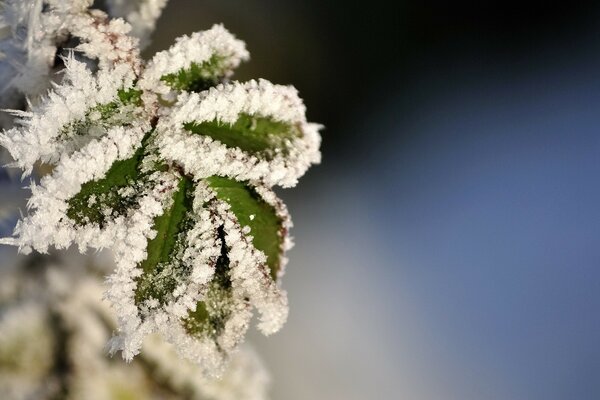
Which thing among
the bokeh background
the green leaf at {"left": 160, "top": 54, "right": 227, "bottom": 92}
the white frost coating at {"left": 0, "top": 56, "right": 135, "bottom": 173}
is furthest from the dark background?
the white frost coating at {"left": 0, "top": 56, "right": 135, "bottom": 173}

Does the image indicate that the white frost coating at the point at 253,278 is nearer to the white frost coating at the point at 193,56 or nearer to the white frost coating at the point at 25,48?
the white frost coating at the point at 193,56

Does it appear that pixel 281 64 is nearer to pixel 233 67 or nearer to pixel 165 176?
pixel 233 67

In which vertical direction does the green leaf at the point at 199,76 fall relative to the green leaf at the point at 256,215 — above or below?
above

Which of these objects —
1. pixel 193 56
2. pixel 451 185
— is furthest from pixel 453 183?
pixel 193 56

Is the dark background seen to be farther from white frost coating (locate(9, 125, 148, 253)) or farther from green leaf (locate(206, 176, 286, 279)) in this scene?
white frost coating (locate(9, 125, 148, 253))

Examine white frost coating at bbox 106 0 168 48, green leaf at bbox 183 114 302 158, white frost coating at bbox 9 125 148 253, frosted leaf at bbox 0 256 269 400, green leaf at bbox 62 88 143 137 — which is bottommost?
frosted leaf at bbox 0 256 269 400

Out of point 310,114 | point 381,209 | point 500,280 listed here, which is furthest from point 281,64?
point 500,280

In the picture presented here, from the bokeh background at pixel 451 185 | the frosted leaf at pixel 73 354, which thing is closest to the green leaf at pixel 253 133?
the bokeh background at pixel 451 185
